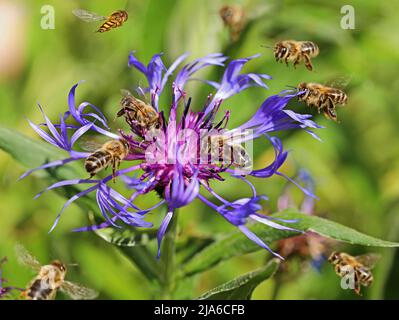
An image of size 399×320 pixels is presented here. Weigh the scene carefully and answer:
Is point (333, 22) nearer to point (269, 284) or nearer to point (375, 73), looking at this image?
point (375, 73)

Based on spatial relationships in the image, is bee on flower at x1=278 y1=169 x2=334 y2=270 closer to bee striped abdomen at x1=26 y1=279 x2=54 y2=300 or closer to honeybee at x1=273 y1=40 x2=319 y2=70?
honeybee at x1=273 y1=40 x2=319 y2=70

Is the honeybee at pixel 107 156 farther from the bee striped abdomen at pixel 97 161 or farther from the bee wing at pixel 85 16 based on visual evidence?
the bee wing at pixel 85 16

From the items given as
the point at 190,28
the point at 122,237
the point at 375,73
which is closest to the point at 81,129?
the point at 122,237

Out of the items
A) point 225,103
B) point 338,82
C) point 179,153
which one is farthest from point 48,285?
point 338,82

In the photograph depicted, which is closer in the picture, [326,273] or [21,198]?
[326,273]

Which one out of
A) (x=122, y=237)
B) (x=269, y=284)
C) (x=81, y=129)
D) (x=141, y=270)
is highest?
(x=81, y=129)

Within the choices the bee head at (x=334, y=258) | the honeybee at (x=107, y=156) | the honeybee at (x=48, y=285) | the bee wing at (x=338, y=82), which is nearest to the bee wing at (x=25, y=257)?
the honeybee at (x=48, y=285)

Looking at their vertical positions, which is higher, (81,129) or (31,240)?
(81,129)

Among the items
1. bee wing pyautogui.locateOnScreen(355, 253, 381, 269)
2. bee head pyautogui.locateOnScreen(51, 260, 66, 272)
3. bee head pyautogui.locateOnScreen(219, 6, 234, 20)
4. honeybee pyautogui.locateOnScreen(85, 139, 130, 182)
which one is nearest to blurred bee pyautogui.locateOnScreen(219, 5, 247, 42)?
bee head pyautogui.locateOnScreen(219, 6, 234, 20)
